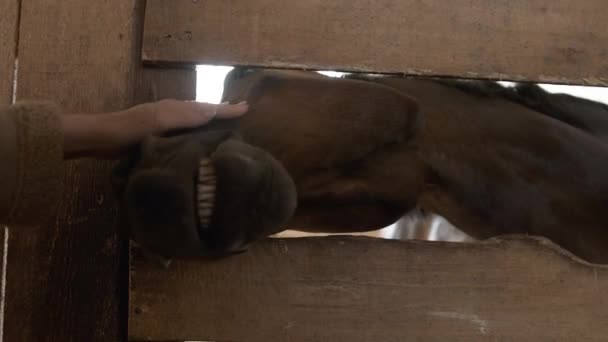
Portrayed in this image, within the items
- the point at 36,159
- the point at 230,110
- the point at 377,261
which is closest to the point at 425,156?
the point at 377,261

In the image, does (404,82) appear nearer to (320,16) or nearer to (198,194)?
(320,16)

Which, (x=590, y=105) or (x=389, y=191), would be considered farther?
(x=590, y=105)

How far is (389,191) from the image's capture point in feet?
3.18

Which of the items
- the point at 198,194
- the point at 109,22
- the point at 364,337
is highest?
the point at 109,22

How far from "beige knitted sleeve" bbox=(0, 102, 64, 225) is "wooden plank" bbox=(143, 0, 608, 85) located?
0.94 feet

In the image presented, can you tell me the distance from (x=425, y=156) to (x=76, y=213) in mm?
475

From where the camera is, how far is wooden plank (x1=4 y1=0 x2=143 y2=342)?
0.89m

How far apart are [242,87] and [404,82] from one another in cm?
24

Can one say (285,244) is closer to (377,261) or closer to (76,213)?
(377,261)

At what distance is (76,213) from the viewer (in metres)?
0.89

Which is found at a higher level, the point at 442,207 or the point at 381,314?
the point at 442,207

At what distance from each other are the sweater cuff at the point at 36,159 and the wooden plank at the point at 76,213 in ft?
0.52

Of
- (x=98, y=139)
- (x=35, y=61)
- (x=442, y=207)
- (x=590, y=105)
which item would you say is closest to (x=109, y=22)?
(x=35, y=61)

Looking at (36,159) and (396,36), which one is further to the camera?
(396,36)
